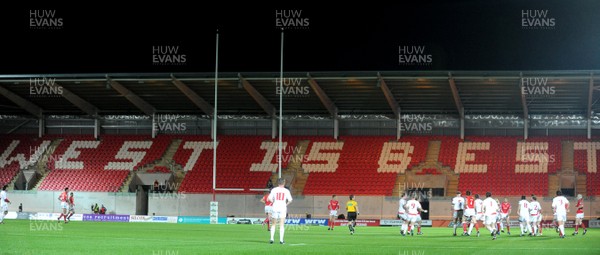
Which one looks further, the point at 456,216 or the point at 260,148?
the point at 260,148

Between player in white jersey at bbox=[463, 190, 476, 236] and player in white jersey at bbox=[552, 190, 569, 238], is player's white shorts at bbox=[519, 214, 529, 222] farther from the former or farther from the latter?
player in white jersey at bbox=[463, 190, 476, 236]

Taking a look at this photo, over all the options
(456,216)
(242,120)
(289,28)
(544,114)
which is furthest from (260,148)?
(456,216)

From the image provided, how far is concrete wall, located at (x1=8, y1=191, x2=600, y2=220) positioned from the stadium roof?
653 centimetres

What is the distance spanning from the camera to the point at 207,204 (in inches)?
2124

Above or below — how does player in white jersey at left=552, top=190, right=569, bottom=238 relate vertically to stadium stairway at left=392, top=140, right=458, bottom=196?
below

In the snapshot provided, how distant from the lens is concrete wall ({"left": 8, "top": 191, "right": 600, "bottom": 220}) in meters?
51.1

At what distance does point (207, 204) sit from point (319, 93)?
34.2 feet

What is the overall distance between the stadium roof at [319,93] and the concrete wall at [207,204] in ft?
21.4

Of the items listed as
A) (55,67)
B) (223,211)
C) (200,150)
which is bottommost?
(223,211)

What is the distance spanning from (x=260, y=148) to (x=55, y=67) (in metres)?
15.2

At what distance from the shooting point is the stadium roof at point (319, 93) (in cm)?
4944

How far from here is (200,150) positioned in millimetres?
59250

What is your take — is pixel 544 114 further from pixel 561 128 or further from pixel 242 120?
pixel 242 120

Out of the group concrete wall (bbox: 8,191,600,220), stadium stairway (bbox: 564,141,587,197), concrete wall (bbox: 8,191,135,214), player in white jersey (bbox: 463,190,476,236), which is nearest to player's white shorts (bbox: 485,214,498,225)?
player in white jersey (bbox: 463,190,476,236)
